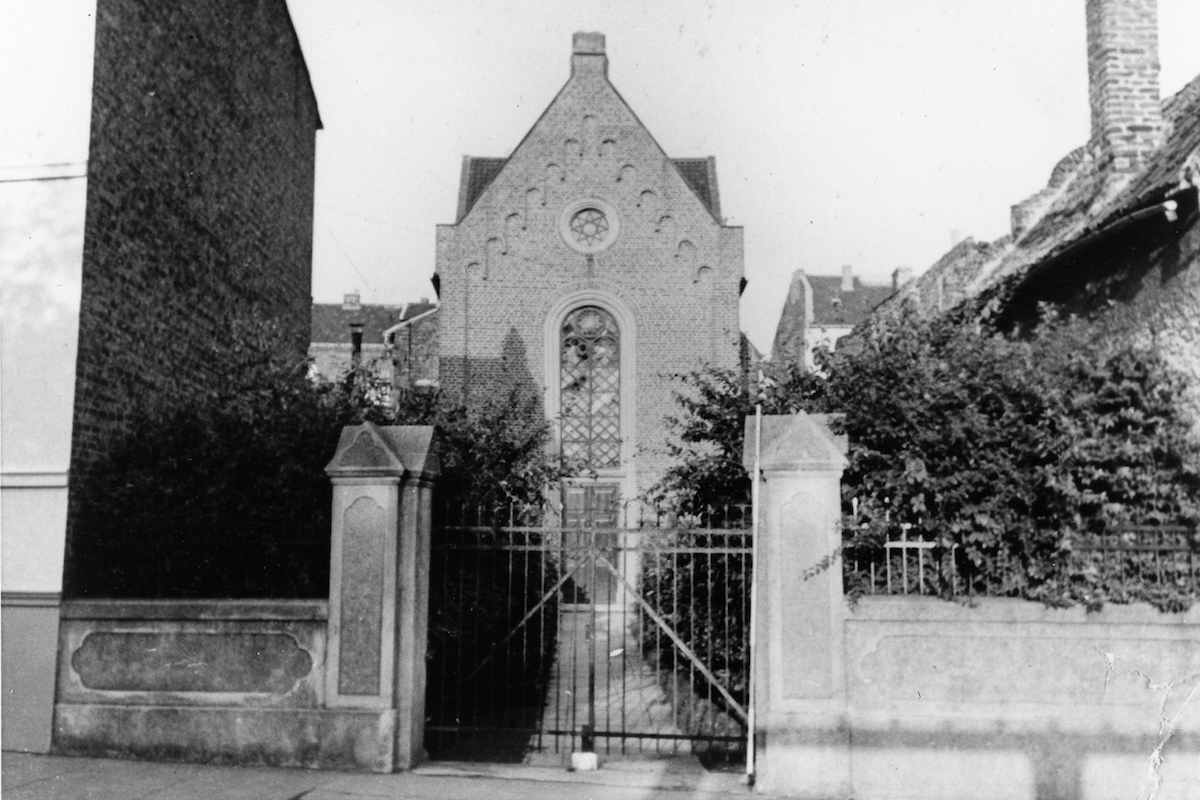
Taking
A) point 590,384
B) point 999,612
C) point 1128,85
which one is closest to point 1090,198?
point 1128,85

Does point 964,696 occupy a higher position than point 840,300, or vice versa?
point 840,300

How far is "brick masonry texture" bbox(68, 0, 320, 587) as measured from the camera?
878 cm

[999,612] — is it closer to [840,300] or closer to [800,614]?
[800,614]

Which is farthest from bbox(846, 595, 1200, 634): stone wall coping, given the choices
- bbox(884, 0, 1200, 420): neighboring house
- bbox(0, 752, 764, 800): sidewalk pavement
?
bbox(884, 0, 1200, 420): neighboring house

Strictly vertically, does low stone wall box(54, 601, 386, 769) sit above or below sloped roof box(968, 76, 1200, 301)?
below

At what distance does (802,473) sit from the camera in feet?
22.5

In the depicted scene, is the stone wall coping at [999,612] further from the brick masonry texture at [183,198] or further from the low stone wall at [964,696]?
the brick masonry texture at [183,198]

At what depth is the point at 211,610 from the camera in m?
7.25

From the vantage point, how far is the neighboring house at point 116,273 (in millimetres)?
7895

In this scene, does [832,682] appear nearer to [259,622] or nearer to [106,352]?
[259,622]

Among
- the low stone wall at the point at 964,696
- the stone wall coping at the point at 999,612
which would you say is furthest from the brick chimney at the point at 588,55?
the stone wall coping at the point at 999,612

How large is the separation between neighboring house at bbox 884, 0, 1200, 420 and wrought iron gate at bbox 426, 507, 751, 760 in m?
3.31

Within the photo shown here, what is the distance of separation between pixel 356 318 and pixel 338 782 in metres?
40.1

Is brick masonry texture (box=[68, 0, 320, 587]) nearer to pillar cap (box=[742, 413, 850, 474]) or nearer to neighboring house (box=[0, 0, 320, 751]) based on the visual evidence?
neighboring house (box=[0, 0, 320, 751])
